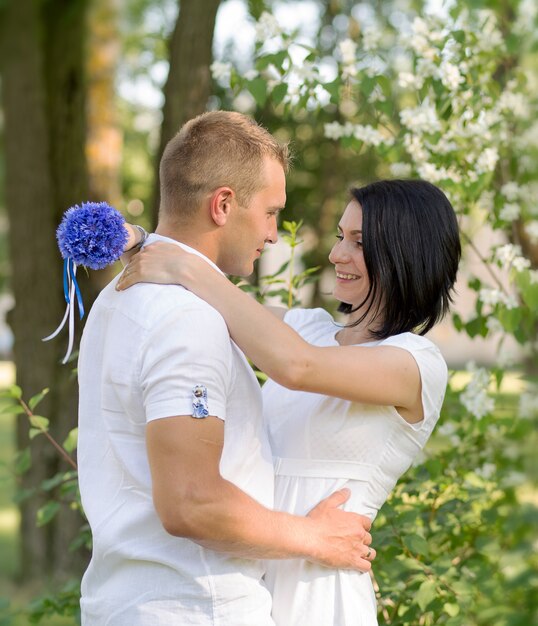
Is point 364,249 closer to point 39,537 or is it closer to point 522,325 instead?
point 522,325

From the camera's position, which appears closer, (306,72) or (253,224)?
(253,224)

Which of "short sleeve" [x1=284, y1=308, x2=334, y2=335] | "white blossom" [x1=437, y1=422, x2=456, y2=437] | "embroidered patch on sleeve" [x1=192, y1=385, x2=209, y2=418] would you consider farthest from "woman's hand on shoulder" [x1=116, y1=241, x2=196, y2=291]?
"white blossom" [x1=437, y1=422, x2=456, y2=437]

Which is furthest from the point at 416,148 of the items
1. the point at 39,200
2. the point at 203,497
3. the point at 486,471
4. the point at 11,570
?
the point at 11,570

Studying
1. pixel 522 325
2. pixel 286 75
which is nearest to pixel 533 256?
pixel 522 325

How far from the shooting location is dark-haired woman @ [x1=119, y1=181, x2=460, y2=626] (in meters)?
2.07

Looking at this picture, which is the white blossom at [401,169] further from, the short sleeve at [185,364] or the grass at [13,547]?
the short sleeve at [185,364]

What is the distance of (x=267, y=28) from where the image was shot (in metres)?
3.62

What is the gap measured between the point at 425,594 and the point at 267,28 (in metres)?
2.10

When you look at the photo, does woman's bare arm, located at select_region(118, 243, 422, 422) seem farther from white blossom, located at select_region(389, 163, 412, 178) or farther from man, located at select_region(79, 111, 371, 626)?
white blossom, located at select_region(389, 163, 412, 178)

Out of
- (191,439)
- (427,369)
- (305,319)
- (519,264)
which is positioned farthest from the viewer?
(519,264)

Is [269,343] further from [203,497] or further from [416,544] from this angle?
[416,544]

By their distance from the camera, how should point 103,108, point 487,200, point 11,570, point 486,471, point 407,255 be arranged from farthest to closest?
point 11,570
point 103,108
point 487,200
point 486,471
point 407,255

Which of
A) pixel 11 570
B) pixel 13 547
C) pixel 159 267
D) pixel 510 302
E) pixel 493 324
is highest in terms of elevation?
pixel 159 267

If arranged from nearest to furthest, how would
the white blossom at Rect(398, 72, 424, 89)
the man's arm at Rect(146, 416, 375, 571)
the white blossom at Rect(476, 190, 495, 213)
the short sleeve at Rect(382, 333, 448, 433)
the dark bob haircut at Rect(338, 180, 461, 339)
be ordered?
1. the man's arm at Rect(146, 416, 375, 571)
2. the short sleeve at Rect(382, 333, 448, 433)
3. the dark bob haircut at Rect(338, 180, 461, 339)
4. the white blossom at Rect(398, 72, 424, 89)
5. the white blossom at Rect(476, 190, 495, 213)
